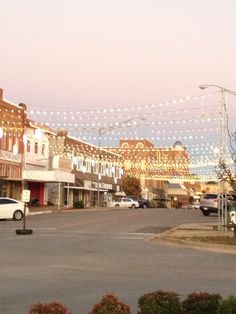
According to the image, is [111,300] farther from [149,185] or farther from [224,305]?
[149,185]

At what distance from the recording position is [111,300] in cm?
610

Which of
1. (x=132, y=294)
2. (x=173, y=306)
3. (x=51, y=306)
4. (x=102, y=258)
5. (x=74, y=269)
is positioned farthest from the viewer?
(x=102, y=258)

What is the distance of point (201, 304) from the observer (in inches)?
254

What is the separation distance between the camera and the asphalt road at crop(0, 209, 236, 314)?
1013cm

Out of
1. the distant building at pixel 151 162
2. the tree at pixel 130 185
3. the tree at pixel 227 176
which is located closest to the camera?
the tree at pixel 227 176

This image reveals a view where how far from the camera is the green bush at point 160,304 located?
631 centimetres

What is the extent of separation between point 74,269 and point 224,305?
8.22 metres

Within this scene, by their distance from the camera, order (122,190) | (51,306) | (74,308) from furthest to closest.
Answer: (122,190) < (74,308) < (51,306)

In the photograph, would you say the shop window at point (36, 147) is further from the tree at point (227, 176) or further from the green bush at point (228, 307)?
the green bush at point (228, 307)

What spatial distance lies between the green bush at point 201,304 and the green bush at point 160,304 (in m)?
0.11

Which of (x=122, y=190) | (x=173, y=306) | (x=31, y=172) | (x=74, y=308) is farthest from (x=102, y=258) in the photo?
(x=122, y=190)

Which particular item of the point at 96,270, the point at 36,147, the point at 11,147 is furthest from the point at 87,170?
the point at 96,270

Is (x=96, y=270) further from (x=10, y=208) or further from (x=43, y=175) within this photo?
(x=43, y=175)

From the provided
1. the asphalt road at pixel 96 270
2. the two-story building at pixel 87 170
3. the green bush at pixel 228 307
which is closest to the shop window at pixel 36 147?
the two-story building at pixel 87 170
